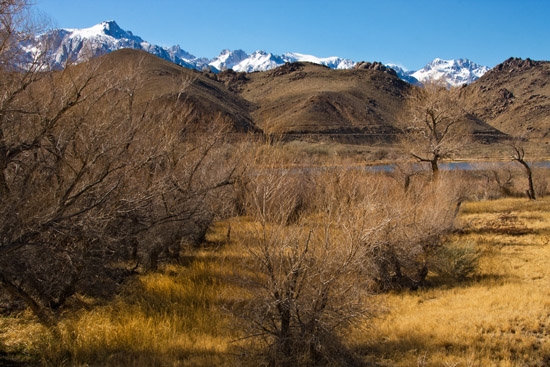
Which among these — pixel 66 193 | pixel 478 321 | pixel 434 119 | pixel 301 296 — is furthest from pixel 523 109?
pixel 66 193

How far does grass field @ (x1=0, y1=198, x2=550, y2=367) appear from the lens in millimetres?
7547

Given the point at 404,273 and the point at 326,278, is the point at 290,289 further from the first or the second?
the point at 404,273

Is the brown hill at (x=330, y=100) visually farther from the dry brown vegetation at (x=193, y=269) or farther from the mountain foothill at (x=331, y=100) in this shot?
the dry brown vegetation at (x=193, y=269)

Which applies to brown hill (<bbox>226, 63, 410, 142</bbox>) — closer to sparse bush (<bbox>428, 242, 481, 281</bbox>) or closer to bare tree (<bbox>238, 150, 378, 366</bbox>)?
sparse bush (<bbox>428, 242, 481, 281</bbox>)

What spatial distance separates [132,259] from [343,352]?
318 inches

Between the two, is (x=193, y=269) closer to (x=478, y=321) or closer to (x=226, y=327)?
(x=226, y=327)

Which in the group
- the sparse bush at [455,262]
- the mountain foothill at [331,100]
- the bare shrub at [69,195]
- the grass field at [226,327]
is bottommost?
the grass field at [226,327]

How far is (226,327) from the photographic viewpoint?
8.73 m

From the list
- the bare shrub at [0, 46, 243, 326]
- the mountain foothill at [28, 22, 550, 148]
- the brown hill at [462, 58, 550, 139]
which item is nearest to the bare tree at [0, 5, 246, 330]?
the bare shrub at [0, 46, 243, 326]

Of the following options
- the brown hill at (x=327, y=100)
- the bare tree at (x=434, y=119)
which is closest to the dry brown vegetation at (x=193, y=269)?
the bare tree at (x=434, y=119)

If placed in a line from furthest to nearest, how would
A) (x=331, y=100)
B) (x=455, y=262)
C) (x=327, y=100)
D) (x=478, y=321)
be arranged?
(x=331, y=100) → (x=327, y=100) → (x=455, y=262) → (x=478, y=321)

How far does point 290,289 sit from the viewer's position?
21.7 feet

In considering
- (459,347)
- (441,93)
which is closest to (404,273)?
(459,347)

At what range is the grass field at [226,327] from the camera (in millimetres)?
7547
